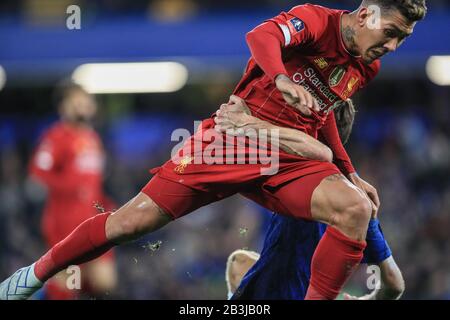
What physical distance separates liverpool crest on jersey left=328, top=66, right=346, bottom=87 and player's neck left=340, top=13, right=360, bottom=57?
0.09m

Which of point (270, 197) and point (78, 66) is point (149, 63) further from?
point (270, 197)

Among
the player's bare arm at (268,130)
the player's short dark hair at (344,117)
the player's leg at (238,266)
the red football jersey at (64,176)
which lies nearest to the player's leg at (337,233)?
the player's bare arm at (268,130)

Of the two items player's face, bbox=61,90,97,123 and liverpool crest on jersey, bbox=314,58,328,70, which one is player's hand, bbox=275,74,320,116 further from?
Result: player's face, bbox=61,90,97,123

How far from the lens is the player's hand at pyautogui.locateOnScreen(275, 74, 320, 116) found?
3507 mm

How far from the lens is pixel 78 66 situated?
462 inches

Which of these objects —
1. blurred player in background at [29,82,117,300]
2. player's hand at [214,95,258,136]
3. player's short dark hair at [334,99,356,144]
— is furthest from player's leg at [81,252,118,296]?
player's hand at [214,95,258,136]

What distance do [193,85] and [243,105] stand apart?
8.50 m

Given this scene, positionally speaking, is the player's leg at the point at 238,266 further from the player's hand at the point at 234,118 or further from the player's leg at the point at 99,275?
the player's leg at the point at 99,275

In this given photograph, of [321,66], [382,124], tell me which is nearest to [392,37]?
[321,66]

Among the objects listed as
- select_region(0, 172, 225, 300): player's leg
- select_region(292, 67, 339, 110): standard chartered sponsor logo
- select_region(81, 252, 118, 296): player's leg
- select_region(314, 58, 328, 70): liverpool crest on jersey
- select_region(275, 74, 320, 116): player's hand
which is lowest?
select_region(81, 252, 118, 296): player's leg

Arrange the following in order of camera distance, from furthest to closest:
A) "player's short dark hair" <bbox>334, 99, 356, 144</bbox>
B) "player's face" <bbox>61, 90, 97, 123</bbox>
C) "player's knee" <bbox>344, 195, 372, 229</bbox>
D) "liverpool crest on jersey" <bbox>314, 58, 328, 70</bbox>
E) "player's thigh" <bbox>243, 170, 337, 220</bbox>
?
"player's face" <bbox>61, 90, 97, 123</bbox> → "player's short dark hair" <bbox>334, 99, 356, 144</bbox> → "liverpool crest on jersey" <bbox>314, 58, 328, 70</bbox> → "player's thigh" <bbox>243, 170, 337, 220</bbox> → "player's knee" <bbox>344, 195, 372, 229</bbox>
